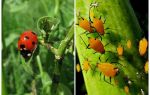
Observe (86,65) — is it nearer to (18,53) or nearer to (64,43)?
(64,43)

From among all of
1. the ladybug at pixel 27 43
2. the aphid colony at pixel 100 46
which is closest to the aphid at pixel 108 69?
the aphid colony at pixel 100 46

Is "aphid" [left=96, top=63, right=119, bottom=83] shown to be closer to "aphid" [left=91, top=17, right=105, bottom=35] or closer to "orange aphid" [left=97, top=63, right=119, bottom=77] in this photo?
"orange aphid" [left=97, top=63, right=119, bottom=77]

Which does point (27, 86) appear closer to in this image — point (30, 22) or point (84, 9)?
point (30, 22)

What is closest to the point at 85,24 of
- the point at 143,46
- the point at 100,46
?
the point at 100,46

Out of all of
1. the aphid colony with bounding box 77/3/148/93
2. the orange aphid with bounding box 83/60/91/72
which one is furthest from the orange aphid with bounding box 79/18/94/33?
the orange aphid with bounding box 83/60/91/72

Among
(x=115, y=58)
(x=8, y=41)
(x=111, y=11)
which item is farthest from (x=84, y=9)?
(x=8, y=41)

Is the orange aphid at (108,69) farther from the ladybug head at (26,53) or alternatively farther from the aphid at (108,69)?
the ladybug head at (26,53)
